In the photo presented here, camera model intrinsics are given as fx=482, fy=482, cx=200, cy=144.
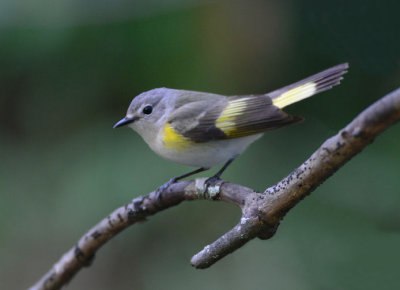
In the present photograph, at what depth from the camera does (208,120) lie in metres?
2.32

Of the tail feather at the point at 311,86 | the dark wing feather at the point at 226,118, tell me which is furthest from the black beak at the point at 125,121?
the tail feather at the point at 311,86

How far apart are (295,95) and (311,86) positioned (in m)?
0.13

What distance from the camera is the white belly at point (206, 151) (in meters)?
2.22

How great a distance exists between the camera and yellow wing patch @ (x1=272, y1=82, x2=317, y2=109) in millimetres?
2056

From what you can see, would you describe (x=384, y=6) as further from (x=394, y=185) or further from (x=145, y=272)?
(x=145, y=272)

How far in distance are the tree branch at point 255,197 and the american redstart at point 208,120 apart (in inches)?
9.4

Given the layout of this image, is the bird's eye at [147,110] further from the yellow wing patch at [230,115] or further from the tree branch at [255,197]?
the tree branch at [255,197]

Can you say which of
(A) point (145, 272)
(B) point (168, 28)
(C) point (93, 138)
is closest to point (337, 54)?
(B) point (168, 28)

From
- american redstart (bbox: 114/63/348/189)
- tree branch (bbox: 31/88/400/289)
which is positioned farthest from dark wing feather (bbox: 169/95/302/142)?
tree branch (bbox: 31/88/400/289)

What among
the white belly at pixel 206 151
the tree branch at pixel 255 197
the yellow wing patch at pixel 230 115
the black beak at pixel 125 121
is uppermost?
the black beak at pixel 125 121

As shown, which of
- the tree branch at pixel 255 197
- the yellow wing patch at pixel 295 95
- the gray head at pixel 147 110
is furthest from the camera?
→ the gray head at pixel 147 110

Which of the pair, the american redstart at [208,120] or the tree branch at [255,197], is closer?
the tree branch at [255,197]

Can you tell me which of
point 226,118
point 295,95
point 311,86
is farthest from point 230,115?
point 311,86

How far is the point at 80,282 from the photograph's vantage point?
3752mm
